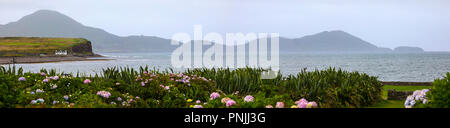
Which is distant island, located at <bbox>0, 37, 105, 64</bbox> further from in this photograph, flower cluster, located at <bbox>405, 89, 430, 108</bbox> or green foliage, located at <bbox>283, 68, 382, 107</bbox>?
flower cluster, located at <bbox>405, 89, 430, 108</bbox>

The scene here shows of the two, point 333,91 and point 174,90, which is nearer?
point 174,90

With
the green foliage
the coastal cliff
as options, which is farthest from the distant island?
the green foliage

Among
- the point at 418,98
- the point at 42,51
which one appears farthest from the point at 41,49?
the point at 418,98

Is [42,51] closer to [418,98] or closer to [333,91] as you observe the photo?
[333,91]

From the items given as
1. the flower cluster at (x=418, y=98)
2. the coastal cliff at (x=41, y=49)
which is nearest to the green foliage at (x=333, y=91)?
the flower cluster at (x=418, y=98)

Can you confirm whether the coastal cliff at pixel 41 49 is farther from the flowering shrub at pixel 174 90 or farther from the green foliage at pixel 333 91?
the green foliage at pixel 333 91

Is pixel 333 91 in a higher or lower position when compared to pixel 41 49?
lower

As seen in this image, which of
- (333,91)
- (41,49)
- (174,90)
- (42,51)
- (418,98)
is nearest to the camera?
(418,98)

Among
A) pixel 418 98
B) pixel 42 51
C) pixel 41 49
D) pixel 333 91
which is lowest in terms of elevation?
pixel 333 91

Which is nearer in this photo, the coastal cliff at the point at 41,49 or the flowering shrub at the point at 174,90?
the flowering shrub at the point at 174,90

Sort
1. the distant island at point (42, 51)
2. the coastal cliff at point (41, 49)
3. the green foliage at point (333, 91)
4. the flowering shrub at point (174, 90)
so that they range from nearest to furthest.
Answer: the flowering shrub at point (174, 90) < the green foliage at point (333, 91) < the distant island at point (42, 51) < the coastal cliff at point (41, 49)
